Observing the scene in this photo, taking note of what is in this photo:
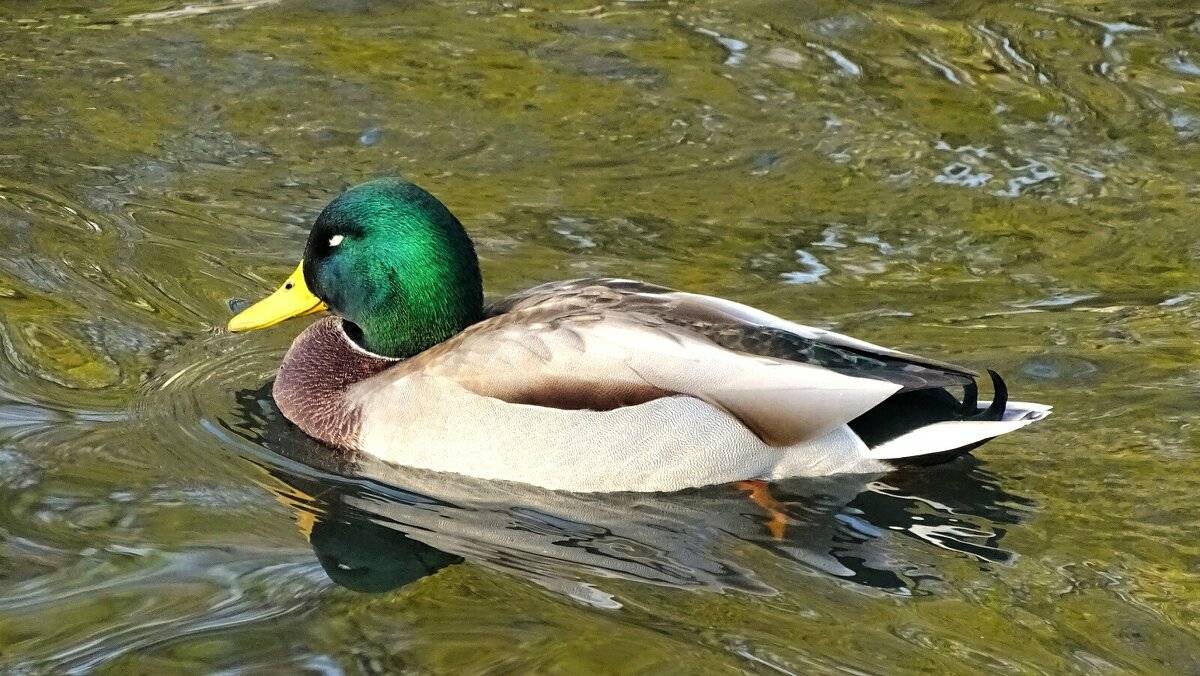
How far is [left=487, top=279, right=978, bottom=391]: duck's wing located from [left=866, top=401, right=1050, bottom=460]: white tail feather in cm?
16

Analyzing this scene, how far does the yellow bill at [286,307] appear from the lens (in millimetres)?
6473

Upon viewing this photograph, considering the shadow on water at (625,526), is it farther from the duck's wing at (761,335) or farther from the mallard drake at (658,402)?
the duck's wing at (761,335)

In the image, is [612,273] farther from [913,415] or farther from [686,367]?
[913,415]

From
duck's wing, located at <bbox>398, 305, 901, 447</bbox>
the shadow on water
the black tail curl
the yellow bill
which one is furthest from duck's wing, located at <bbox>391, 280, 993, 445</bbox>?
the yellow bill

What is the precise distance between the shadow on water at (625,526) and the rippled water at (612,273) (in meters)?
0.02

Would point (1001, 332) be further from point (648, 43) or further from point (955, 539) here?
point (648, 43)

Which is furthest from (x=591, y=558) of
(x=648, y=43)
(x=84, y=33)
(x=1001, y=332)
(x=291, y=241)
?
(x=84, y=33)

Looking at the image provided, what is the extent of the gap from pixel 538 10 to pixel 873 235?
3544mm

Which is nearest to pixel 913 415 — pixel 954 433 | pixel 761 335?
pixel 954 433

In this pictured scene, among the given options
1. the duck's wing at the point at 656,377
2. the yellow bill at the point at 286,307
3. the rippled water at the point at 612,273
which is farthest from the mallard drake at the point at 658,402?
the yellow bill at the point at 286,307

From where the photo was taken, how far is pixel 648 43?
10539 mm

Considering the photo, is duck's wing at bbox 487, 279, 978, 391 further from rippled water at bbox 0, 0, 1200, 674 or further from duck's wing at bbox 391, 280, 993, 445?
rippled water at bbox 0, 0, 1200, 674

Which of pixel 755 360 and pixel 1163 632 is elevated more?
pixel 755 360

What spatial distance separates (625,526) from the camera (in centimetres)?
566
